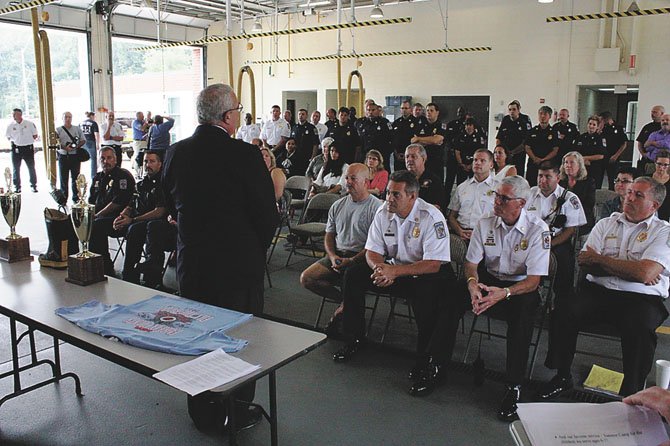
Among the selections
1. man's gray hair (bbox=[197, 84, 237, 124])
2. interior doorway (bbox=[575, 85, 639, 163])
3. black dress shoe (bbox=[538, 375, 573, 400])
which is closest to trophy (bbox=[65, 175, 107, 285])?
man's gray hair (bbox=[197, 84, 237, 124])

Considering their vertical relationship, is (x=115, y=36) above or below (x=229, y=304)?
above

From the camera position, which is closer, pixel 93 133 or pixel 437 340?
pixel 437 340

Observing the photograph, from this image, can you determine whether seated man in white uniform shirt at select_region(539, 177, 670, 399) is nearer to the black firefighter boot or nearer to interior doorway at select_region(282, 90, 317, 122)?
the black firefighter boot

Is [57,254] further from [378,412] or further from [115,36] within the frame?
[115,36]

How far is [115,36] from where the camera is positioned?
14.4 meters

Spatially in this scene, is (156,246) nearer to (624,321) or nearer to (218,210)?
(218,210)

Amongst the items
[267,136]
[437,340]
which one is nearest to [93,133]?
[267,136]

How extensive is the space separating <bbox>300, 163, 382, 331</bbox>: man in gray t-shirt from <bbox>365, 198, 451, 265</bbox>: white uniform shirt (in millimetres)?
265

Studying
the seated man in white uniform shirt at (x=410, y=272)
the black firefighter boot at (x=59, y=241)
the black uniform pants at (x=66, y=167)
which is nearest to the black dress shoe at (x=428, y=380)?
the seated man in white uniform shirt at (x=410, y=272)

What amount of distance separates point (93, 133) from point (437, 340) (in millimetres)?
10137

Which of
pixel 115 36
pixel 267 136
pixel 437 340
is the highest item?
pixel 115 36

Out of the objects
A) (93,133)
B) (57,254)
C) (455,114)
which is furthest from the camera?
(455,114)

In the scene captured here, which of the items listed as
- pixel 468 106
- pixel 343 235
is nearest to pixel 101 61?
pixel 468 106

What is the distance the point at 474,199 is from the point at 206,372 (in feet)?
11.9
